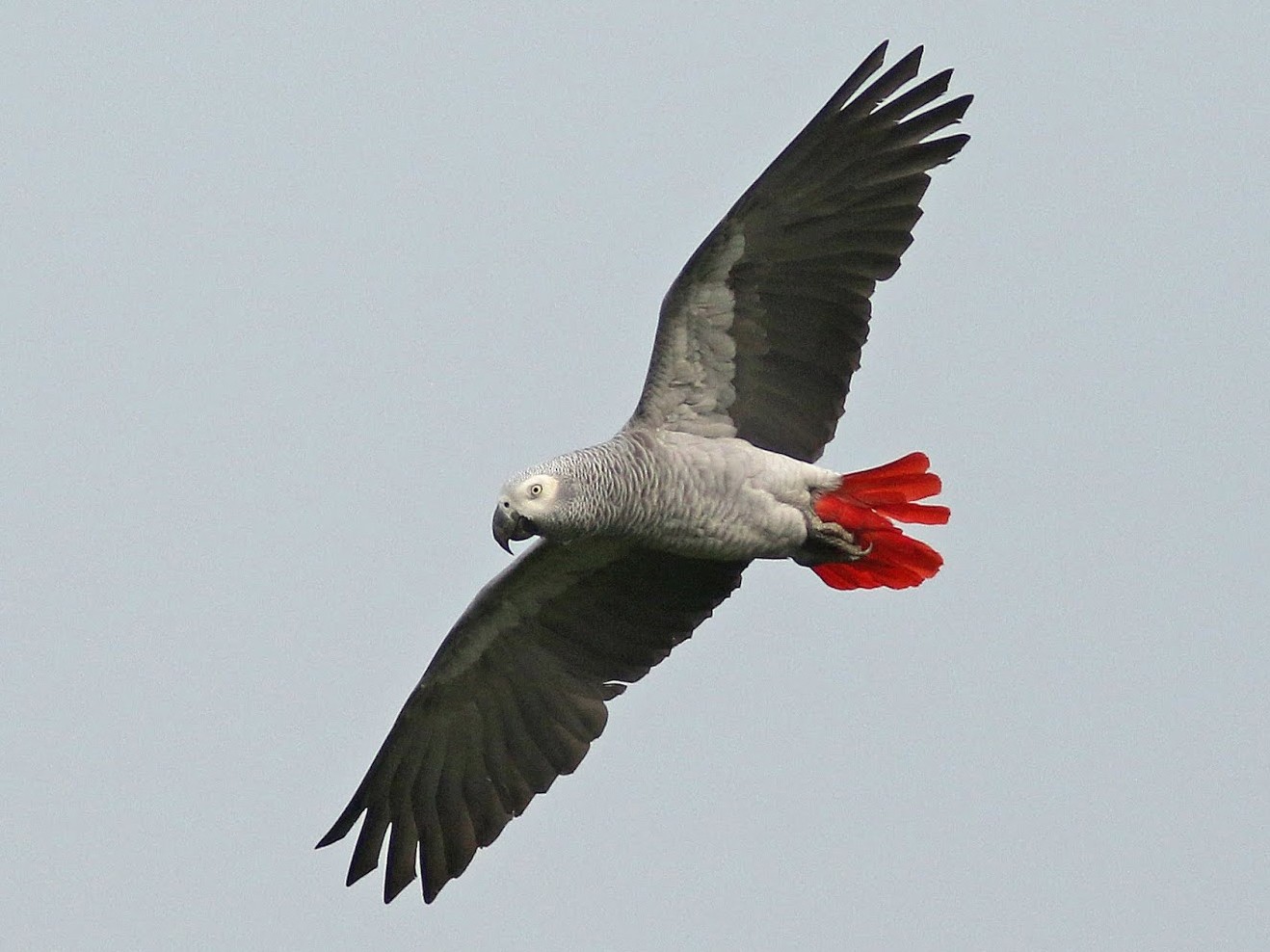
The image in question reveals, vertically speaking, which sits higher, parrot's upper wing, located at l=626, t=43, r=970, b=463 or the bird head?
parrot's upper wing, located at l=626, t=43, r=970, b=463

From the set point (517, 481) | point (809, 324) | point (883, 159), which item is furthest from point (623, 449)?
point (883, 159)

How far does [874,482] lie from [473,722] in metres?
2.39

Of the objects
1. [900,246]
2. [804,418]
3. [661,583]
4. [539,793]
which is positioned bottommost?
[539,793]

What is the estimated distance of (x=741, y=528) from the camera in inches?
347

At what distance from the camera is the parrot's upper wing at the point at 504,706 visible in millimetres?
9523

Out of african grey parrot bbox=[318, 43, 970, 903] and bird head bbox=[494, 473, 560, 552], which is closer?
bird head bbox=[494, 473, 560, 552]

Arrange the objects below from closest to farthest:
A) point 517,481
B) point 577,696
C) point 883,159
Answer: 1. point 517,481
2. point 883,159
3. point 577,696

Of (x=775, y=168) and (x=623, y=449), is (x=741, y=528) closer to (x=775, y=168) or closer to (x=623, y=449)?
(x=623, y=449)

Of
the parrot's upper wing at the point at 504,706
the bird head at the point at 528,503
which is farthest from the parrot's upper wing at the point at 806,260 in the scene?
the parrot's upper wing at the point at 504,706

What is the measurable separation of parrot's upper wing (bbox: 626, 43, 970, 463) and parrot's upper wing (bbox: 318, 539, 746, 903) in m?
1.02

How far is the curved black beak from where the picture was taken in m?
8.30

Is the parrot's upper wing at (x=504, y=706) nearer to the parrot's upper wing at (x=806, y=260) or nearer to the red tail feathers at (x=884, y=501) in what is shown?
the red tail feathers at (x=884, y=501)

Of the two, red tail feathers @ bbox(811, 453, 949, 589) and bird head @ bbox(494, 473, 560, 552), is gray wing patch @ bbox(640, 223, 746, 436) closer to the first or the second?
red tail feathers @ bbox(811, 453, 949, 589)

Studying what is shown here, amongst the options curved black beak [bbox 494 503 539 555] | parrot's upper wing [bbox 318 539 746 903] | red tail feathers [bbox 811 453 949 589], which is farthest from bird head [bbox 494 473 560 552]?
red tail feathers [bbox 811 453 949 589]
